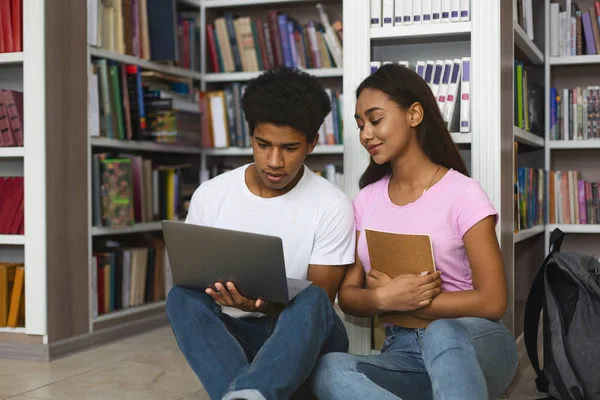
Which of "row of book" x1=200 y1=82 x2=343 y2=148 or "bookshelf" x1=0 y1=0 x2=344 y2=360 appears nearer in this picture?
"bookshelf" x1=0 y1=0 x2=344 y2=360

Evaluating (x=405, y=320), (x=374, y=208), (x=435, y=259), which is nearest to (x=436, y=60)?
(x=374, y=208)

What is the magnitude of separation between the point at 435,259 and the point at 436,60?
617 mm

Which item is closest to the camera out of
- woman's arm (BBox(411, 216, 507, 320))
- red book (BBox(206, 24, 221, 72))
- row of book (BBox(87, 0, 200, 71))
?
woman's arm (BBox(411, 216, 507, 320))

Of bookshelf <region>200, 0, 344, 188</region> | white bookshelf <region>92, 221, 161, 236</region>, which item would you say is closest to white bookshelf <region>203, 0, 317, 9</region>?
bookshelf <region>200, 0, 344, 188</region>

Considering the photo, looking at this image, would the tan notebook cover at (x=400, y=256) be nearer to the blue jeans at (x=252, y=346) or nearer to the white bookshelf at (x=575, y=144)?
the blue jeans at (x=252, y=346)

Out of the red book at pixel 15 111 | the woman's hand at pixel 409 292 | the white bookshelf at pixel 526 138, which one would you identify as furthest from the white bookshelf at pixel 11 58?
the white bookshelf at pixel 526 138

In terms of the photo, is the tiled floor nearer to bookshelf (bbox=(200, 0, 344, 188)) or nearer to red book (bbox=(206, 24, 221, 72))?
bookshelf (bbox=(200, 0, 344, 188))

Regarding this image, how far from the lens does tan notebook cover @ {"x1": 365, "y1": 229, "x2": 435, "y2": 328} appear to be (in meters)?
1.65

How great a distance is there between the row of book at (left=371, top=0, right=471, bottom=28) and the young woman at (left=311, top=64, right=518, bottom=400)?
1.02ft

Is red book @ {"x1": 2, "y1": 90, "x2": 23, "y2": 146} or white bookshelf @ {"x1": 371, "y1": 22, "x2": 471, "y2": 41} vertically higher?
white bookshelf @ {"x1": 371, "y1": 22, "x2": 471, "y2": 41}

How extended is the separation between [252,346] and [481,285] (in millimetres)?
554

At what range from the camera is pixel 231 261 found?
5.11 ft

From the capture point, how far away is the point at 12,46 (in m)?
2.53

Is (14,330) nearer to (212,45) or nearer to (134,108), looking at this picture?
(134,108)
